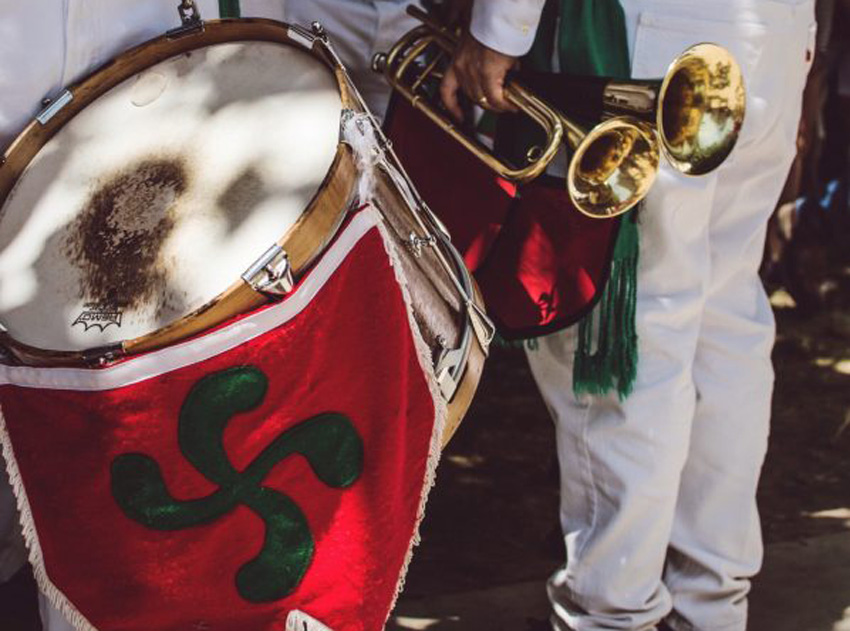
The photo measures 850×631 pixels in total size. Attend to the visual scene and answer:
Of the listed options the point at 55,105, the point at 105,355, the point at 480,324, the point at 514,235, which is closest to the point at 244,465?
the point at 105,355

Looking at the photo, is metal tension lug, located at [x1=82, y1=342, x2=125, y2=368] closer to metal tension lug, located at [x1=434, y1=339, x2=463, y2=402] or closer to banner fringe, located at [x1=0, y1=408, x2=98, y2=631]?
banner fringe, located at [x1=0, y1=408, x2=98, y2=631]

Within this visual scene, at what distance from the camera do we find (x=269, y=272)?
5.36 ft

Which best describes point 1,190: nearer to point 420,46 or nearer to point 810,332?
point 420,46

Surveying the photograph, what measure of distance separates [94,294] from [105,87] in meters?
0.42

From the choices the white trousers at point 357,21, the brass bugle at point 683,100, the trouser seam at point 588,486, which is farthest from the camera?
the white trousers at point 357,21

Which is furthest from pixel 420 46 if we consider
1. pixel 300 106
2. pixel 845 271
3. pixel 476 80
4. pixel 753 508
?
pixel 845 271

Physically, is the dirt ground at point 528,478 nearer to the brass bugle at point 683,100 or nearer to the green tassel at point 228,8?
the brass bugle at point 683,100

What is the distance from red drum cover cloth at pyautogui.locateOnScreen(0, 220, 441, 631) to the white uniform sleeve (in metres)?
0.52

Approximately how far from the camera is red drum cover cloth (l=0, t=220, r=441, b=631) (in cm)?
168

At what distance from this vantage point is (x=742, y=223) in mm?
2385

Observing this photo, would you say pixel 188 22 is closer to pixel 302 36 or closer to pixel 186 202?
pixel 302 36

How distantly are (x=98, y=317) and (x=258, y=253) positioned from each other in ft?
0.80

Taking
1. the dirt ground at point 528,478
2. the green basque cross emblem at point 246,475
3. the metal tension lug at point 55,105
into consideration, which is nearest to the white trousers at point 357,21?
the metal tension lug at point 55,105

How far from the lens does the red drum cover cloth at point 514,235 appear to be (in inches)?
87.1
